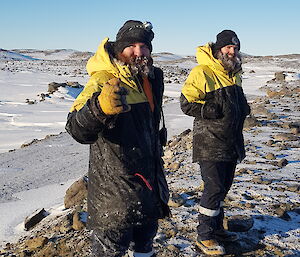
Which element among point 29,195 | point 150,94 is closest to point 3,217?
point 29,195

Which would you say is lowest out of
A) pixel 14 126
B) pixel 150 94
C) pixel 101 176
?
pixel 14 126

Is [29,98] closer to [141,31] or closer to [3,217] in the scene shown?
[3,217]

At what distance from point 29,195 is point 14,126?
6529 mm

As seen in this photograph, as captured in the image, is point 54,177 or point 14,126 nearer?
point 54,177

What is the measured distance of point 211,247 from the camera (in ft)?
10.4

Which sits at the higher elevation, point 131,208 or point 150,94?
point 150,94

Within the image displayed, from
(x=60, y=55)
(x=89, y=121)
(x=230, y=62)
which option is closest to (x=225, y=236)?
(x=230, y=62)

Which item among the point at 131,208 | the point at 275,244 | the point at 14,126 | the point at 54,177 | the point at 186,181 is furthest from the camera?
the point at 14,126

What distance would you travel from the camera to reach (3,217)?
5238 mm

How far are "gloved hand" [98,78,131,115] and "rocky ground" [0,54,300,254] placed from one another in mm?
1761

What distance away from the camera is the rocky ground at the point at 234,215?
3414 millimetres

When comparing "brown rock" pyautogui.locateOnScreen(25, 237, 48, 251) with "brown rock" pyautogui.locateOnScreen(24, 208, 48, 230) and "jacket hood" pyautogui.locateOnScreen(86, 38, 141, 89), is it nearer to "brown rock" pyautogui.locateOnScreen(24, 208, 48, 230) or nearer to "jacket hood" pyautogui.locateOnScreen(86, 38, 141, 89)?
"brown rock" pyautogui.locateOnScreen(24, 208, 48, 230)

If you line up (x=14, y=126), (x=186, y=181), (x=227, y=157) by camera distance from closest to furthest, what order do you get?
(x=227, y=157), (x=186, y=181), (x=14, y=126)

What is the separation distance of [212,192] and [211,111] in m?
0.66
